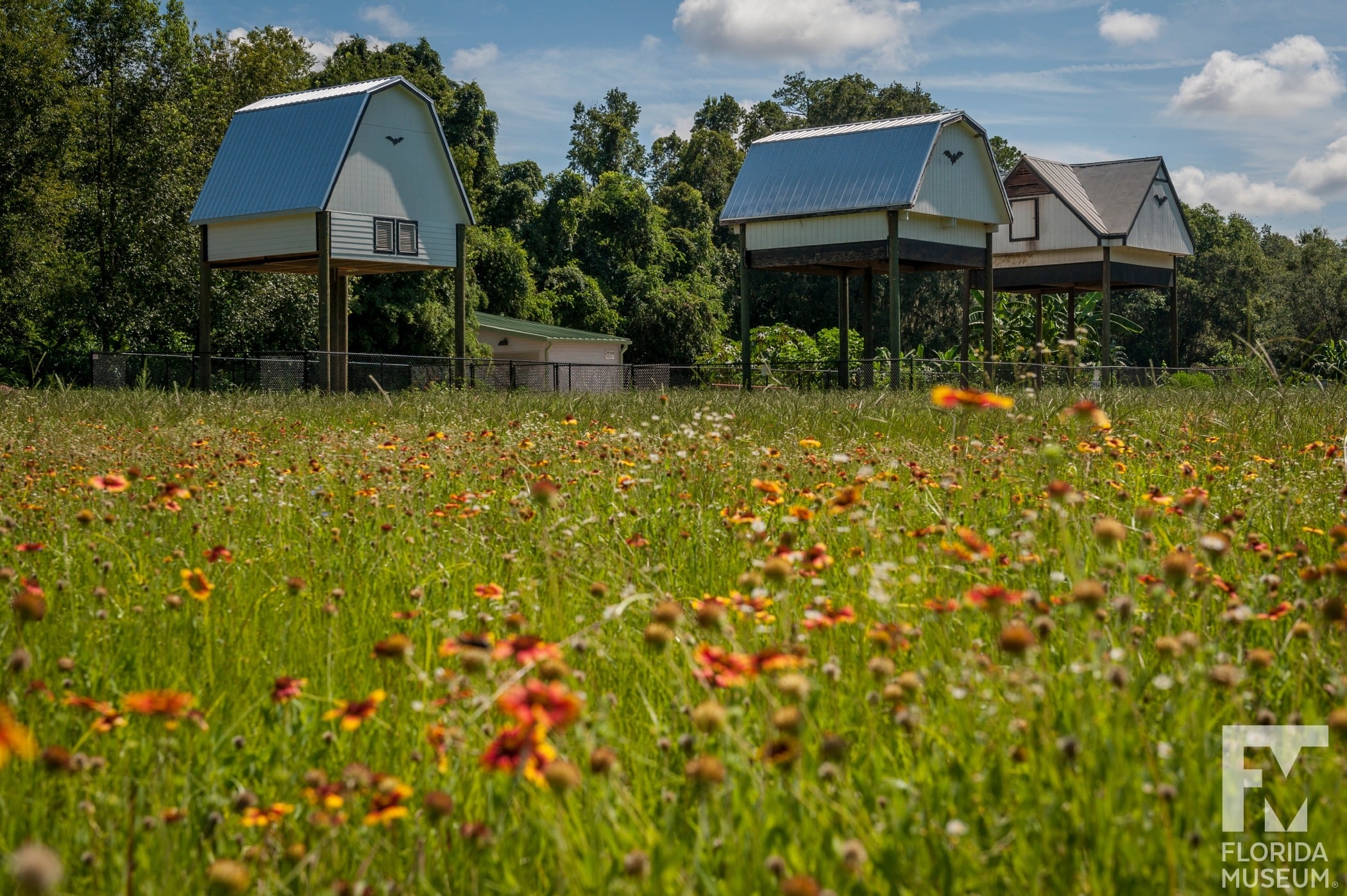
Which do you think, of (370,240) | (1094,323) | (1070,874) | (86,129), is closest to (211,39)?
(86,129)

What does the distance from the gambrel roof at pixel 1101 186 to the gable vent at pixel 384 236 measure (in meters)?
18.1

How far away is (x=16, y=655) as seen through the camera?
1.77 metres

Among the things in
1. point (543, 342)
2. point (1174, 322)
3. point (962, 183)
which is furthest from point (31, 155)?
point (1174, 322)

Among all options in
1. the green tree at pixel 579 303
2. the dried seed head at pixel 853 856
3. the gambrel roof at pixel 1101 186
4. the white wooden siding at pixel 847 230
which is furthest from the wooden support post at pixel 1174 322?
the dried seed head at pixel 853 856

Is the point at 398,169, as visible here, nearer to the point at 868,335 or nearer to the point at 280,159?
the point at 280,159

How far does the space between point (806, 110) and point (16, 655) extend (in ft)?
241

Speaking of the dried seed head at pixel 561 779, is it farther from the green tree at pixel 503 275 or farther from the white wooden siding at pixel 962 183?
the green tree at pixel 503 275

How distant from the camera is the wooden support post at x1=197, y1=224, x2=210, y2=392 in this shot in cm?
2594

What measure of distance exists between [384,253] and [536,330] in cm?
1888

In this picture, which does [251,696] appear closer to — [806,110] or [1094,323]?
[1094,323]

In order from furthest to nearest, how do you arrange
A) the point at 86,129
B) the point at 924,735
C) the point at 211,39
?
the point at 211,39 < the point at 86,129 < the point at 924,735

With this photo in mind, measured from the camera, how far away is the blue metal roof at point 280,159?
25.0 meters

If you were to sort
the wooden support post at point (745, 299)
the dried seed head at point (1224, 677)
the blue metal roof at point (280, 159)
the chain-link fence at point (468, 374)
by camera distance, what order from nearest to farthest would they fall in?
the dried seed head at point (1224, 677) → the chain-link fence at point (468, 374) → the blue metal roof at point (280, 159) → the wooden support post at point (745, 299)

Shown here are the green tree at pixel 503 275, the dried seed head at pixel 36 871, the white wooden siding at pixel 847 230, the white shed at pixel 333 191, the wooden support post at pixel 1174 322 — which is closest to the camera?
the dried seed head at pixel 36 871
